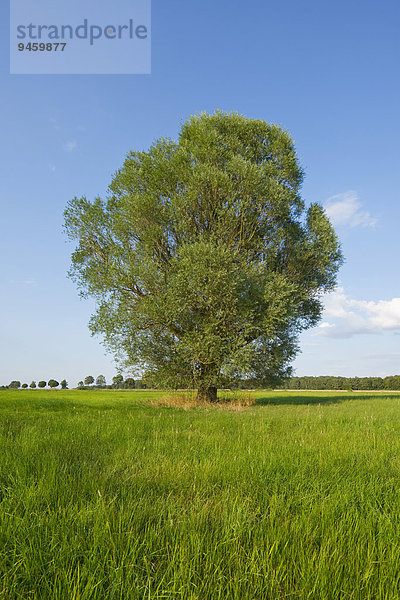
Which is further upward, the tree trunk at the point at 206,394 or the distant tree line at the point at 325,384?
the tree trunk at the point at 206,394

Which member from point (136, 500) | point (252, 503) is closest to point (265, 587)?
point (252, 503)

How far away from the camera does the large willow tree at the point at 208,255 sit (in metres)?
19.5

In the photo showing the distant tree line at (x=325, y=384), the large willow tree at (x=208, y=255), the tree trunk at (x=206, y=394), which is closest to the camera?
the large willow tree at (x=208, y=255)

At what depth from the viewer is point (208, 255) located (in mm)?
18781

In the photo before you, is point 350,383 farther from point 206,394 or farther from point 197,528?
point 197,528

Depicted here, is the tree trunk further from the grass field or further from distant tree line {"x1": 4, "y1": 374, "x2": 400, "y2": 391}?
distant tree line {"x1": 4, "y1": 374, "x2": 400, "y2": 391}

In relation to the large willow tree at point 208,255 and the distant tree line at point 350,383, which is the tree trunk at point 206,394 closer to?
the large willow tree at point 208,255

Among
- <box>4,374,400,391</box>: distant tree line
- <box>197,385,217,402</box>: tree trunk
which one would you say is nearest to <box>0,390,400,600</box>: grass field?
<box>197,385,217,402</box>: tree trunk

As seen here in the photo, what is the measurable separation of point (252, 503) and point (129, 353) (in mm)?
18805

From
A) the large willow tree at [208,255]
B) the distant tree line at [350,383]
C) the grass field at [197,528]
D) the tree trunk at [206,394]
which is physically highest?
the large willow tree at [208,255]

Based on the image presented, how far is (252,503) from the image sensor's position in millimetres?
3525

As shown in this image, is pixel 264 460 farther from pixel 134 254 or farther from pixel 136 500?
pixel 134 254

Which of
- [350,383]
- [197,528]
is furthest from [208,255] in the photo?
[350,383]

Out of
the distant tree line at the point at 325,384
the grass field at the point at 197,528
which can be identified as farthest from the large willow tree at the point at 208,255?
the distant tree line at the point at 325,384
